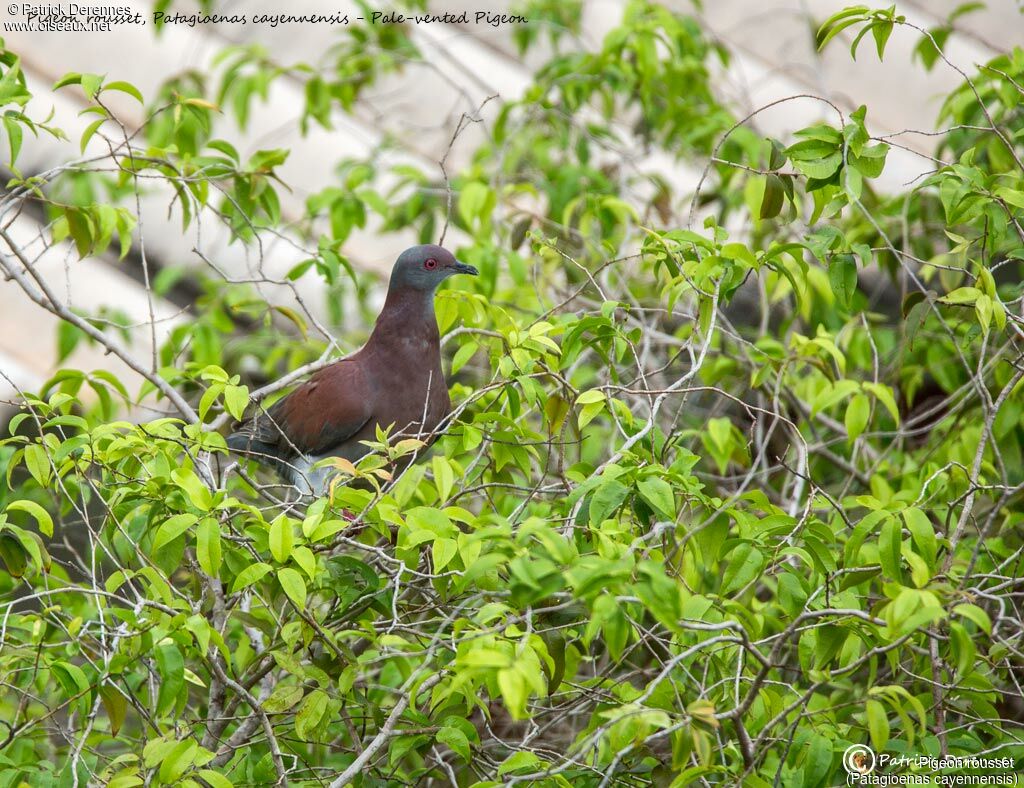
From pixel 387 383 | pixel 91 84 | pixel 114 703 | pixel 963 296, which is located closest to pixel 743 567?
pixel 963 296

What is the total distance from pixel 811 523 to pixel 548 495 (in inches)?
46.2

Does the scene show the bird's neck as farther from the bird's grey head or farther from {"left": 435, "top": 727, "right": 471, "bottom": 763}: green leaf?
{"left": 435, "top": 727, "right": 471, "bottom": 763}: green leaf

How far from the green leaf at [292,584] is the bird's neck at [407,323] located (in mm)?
1700

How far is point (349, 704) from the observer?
280 centimetres

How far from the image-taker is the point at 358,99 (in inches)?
223

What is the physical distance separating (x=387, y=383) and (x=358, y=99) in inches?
88.3

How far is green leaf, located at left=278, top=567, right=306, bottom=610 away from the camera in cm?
238

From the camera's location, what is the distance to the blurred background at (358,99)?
235 inches

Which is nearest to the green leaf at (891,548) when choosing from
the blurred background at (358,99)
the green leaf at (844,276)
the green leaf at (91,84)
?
the green leaf at (844,276)

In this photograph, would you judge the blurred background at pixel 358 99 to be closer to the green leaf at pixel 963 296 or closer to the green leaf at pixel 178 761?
the green leaf at pixel 963 296

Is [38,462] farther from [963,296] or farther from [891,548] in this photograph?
[963,296]

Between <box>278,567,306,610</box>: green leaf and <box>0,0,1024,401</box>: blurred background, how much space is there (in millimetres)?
3507

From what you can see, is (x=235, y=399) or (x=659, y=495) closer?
(x=659, y=495)
